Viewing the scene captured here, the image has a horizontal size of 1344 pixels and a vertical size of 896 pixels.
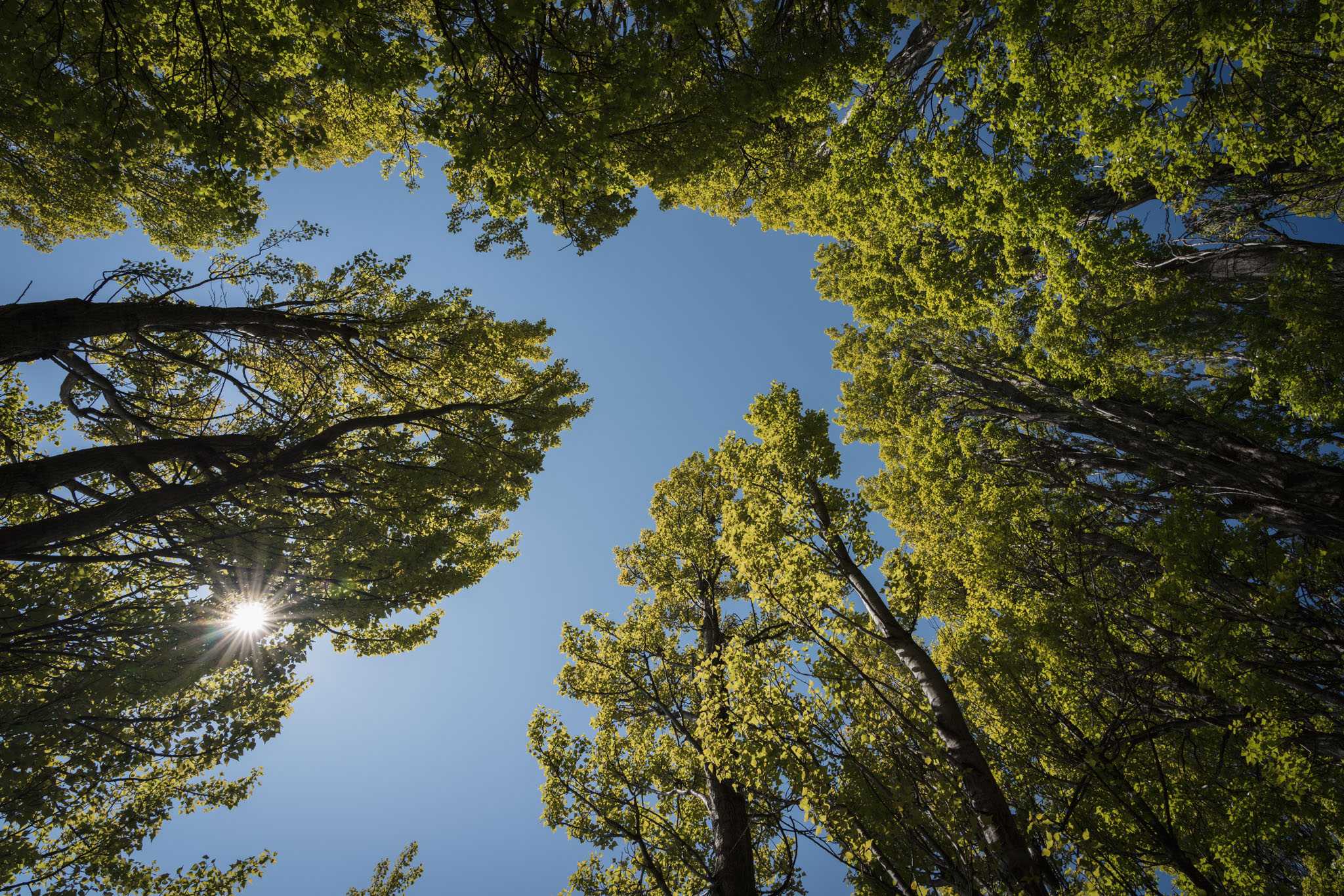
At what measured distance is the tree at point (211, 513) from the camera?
14.2 ft

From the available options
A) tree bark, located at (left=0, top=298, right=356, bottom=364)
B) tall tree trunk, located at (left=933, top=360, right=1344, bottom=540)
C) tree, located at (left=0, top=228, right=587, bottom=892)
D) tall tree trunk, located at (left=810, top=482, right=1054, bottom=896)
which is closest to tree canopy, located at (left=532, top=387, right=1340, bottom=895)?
tall tree trunk, located at (left=810, top=482, right=1054, bottom=896)

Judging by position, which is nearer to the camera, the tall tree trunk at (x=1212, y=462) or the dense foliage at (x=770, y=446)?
the dense foliage at (x=770, y=446)

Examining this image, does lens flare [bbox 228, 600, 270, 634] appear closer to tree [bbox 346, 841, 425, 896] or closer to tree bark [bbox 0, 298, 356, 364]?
tree bark [bbox 0, 298, 356, 364]

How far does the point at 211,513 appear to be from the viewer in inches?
218

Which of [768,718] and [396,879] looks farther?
[396,879]

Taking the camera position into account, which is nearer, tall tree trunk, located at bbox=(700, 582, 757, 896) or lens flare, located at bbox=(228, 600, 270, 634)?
lens flare, located at bbox=(228, 600, 270, 634)

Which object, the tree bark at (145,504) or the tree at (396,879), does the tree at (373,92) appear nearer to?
the tree bark at (145,504)

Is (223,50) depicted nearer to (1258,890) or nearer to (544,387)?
(544,387)

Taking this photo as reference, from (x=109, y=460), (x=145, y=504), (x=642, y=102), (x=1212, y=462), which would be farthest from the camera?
(x=1212, y=462)

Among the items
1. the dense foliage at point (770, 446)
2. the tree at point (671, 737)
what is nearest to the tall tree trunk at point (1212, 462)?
→ the dense foliage at point (770, 446)

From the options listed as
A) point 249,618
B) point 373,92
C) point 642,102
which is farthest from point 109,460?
point 642,102

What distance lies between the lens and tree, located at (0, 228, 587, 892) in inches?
170

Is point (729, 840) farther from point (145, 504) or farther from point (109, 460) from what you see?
point (109, 460)

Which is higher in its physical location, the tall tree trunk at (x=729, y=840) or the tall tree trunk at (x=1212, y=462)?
the tall tree trunk at (x=1212, y=462)
